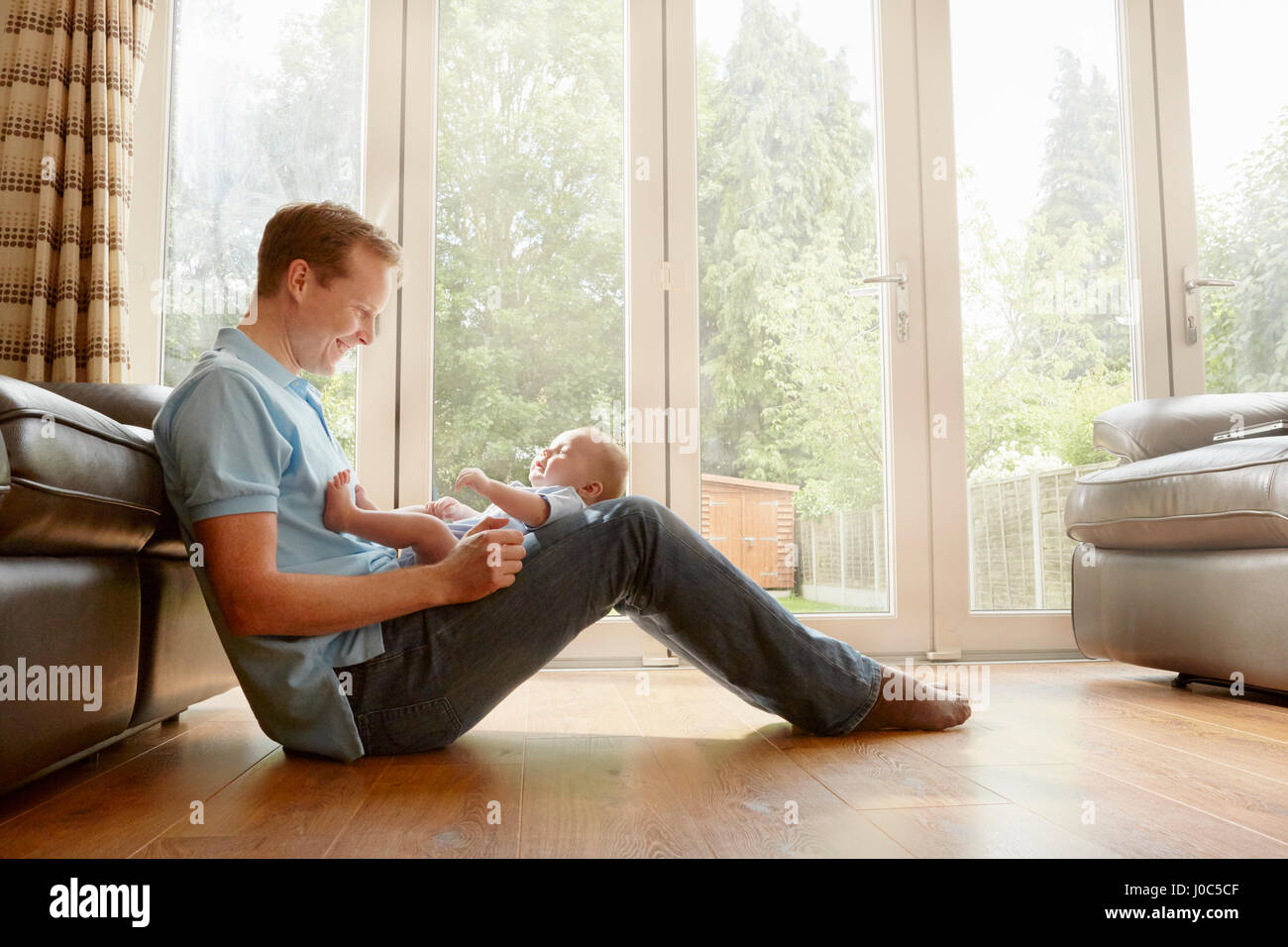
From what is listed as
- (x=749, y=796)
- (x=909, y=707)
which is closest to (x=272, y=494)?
(x=749, y=796)

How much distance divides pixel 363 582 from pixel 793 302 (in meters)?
1.96

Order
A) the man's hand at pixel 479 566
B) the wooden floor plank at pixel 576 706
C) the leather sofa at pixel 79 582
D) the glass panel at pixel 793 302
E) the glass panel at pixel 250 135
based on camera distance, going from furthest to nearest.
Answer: the glass panel at pixel 793 302
the glass panel at pixel 250 135
the wooden floor plank at pixel 576 706
the man's hand at pixel 479 566
the leather sofa at pixel 79 582

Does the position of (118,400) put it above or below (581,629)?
above

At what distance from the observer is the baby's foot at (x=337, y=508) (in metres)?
1.42

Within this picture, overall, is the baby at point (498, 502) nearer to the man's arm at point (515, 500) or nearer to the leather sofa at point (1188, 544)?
the man's arm at point (515, 500)

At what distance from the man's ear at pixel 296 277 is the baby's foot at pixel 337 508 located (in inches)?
11.6

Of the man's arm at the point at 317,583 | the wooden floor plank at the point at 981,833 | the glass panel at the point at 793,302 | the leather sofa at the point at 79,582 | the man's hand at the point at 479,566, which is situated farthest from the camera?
the glass panel at the point at 793,302

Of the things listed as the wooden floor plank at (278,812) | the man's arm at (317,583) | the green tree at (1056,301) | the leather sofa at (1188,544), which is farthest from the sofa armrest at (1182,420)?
the wooden floor plank at (278,812)

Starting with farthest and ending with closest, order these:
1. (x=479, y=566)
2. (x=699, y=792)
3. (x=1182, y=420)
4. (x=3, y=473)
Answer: (x=1182, y=420) → (x=479, y=566) → (x=699, y=792) → (x=3, y=473)

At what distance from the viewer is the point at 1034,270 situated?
3045 mm

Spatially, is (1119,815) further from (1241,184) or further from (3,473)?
→ (1241,184)

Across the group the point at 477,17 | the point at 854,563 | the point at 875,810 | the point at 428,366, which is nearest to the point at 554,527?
the point at 875,810

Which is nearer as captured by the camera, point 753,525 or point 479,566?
point 479,566

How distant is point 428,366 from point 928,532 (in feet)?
5.17
